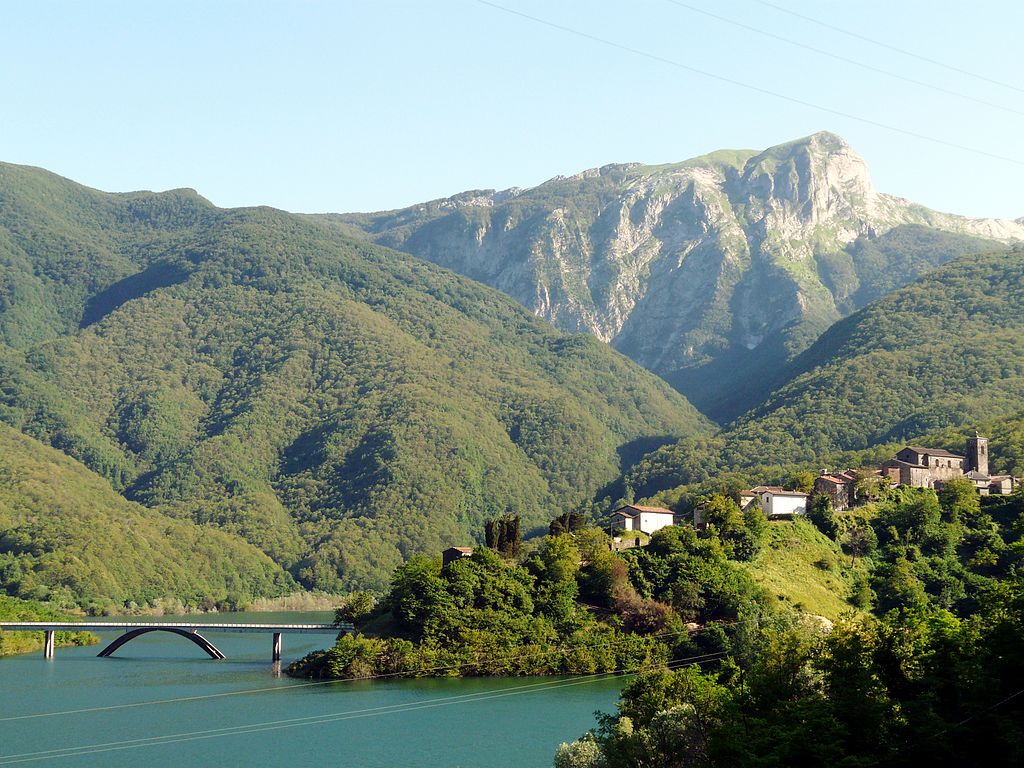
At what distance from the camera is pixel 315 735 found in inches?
2987

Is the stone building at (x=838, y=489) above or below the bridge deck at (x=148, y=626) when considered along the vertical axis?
above

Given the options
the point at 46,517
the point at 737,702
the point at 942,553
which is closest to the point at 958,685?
the point at 737,702

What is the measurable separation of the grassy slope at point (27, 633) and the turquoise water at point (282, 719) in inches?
927

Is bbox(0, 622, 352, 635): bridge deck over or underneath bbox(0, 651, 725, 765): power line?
over

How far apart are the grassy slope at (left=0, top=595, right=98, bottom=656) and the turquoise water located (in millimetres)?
23556

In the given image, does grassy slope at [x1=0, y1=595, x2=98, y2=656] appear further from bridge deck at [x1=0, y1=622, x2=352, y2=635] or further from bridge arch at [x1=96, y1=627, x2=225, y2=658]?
bridge arch at [x1=96, y1=627, x2=225, y2=658]

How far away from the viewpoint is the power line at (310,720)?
238 feet

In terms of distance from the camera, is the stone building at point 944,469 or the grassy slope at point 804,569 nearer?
the grassy slope at point 804,569

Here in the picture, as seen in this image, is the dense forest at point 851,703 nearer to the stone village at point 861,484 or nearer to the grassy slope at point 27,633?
the stone village at point 861,484

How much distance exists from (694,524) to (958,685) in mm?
68357

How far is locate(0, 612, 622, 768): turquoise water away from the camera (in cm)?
7075

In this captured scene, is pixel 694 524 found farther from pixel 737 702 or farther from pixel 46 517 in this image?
pixel 46 517

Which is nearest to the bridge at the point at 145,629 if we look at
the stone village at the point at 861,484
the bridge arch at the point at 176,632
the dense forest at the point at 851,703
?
the bridge arch at the point at 176,632

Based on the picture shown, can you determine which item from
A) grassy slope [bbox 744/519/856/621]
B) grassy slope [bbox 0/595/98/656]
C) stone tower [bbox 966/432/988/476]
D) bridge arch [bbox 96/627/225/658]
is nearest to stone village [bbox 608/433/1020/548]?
stone tower [bbox 966/432/988/476]
